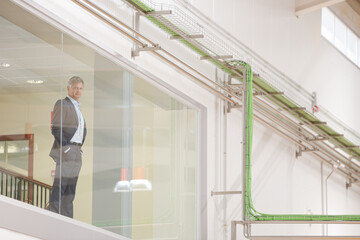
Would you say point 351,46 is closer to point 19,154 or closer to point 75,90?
point 75,90

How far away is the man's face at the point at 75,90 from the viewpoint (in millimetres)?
7363

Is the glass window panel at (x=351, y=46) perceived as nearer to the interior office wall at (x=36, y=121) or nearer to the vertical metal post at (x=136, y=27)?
the vertical metal post at (x=136, y=27)

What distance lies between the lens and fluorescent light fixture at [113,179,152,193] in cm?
827

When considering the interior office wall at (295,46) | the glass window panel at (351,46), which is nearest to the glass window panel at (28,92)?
the interior office wall at (295,46)

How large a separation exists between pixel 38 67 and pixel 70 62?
603mm

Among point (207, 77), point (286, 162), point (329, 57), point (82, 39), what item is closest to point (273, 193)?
point (286, 162)

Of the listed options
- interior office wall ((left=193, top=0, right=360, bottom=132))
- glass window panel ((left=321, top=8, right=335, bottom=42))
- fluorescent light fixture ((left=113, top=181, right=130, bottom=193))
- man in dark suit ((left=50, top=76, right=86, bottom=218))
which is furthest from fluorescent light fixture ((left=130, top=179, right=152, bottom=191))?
glass window panel ((left=321, top=8, right=335, bottom=42))

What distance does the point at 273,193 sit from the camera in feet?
44.0

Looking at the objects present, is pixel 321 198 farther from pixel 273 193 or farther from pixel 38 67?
pixel 38 67

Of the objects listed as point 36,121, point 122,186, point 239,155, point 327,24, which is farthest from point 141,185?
point 327,24

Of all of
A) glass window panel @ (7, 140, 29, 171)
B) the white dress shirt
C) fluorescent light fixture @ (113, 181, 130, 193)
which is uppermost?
the white dress shirt

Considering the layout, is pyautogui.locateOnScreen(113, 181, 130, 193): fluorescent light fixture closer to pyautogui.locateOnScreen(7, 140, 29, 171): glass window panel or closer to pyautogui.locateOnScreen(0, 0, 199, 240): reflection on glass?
pyautogui.locateOnScreen(0, 0, 199, 240): reflection on glass

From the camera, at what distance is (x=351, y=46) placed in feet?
62.2

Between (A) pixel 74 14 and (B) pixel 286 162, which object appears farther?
(B) pixel 286 162
